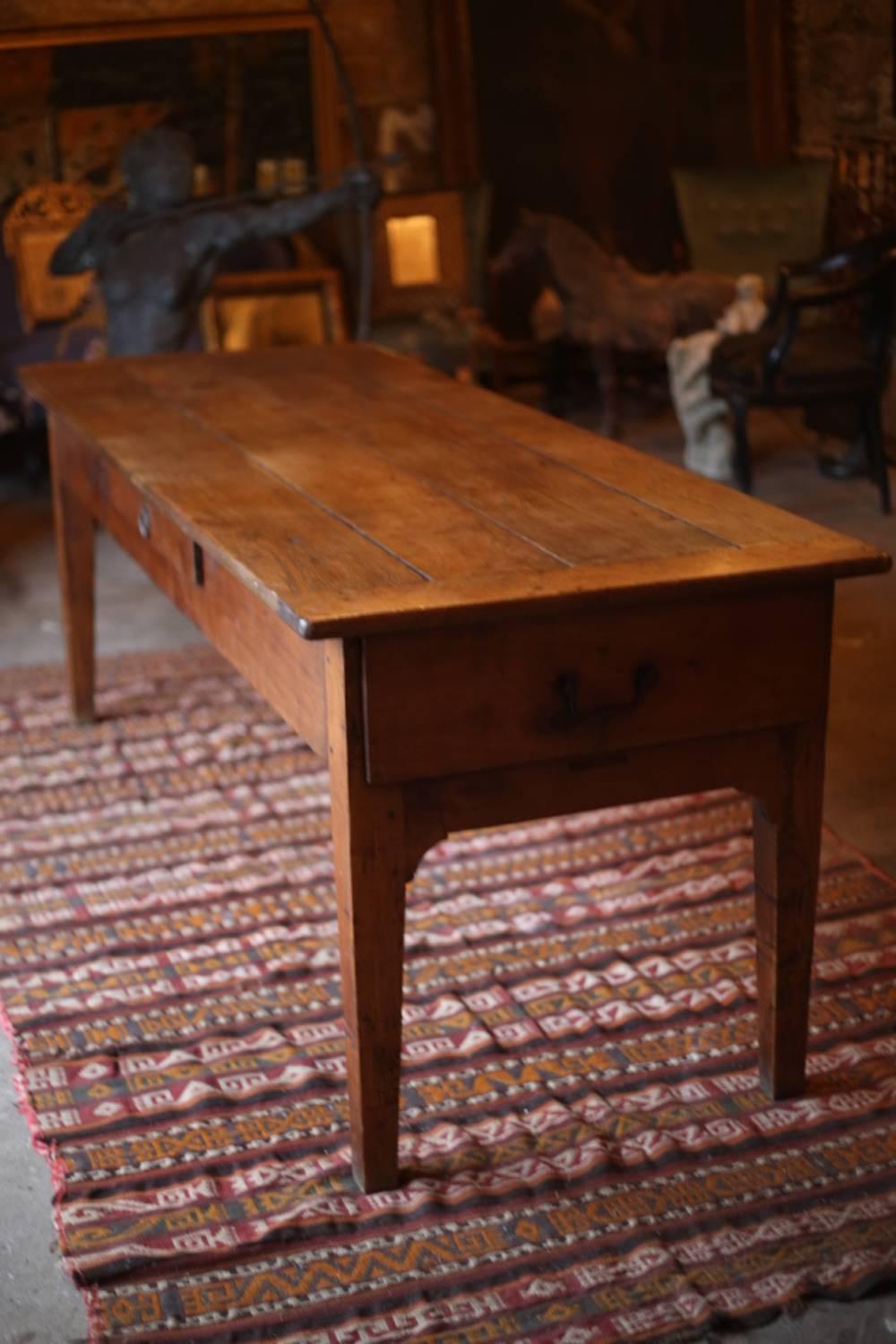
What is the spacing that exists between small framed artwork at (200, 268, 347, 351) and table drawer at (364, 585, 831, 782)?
4.92 meters

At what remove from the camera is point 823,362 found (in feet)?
18.2

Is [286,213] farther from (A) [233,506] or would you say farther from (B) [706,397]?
(A) [233,506]

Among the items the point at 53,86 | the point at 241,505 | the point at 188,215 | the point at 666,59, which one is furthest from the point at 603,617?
the point at 666,59

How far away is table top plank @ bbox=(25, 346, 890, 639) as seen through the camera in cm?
201

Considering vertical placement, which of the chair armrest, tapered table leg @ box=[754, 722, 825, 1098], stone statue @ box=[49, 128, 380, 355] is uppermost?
stone statue @ box=[49, 128, 380, 355]

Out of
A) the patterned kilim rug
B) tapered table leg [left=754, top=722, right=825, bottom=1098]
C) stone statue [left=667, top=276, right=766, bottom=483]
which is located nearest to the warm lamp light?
stone statue [left=667, top=276, right=766, bottom=483]

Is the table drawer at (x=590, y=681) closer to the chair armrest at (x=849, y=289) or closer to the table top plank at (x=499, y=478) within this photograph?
the table top plank at (x=499, y=478)

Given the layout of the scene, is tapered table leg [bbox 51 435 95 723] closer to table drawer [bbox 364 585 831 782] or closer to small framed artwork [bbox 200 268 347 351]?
table drawer [bbox 364 585 831 782]

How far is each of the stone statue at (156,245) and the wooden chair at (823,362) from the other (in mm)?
1457

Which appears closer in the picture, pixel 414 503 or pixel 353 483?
pixel 414 503

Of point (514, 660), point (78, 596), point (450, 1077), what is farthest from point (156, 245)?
point (514, 660)

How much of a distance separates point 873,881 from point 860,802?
385 millimetres

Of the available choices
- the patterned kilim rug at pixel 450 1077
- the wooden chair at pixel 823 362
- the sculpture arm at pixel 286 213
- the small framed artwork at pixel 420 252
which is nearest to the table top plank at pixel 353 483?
the patterned kilim rug at pixel 450 1077

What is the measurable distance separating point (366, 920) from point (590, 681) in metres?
0.39
